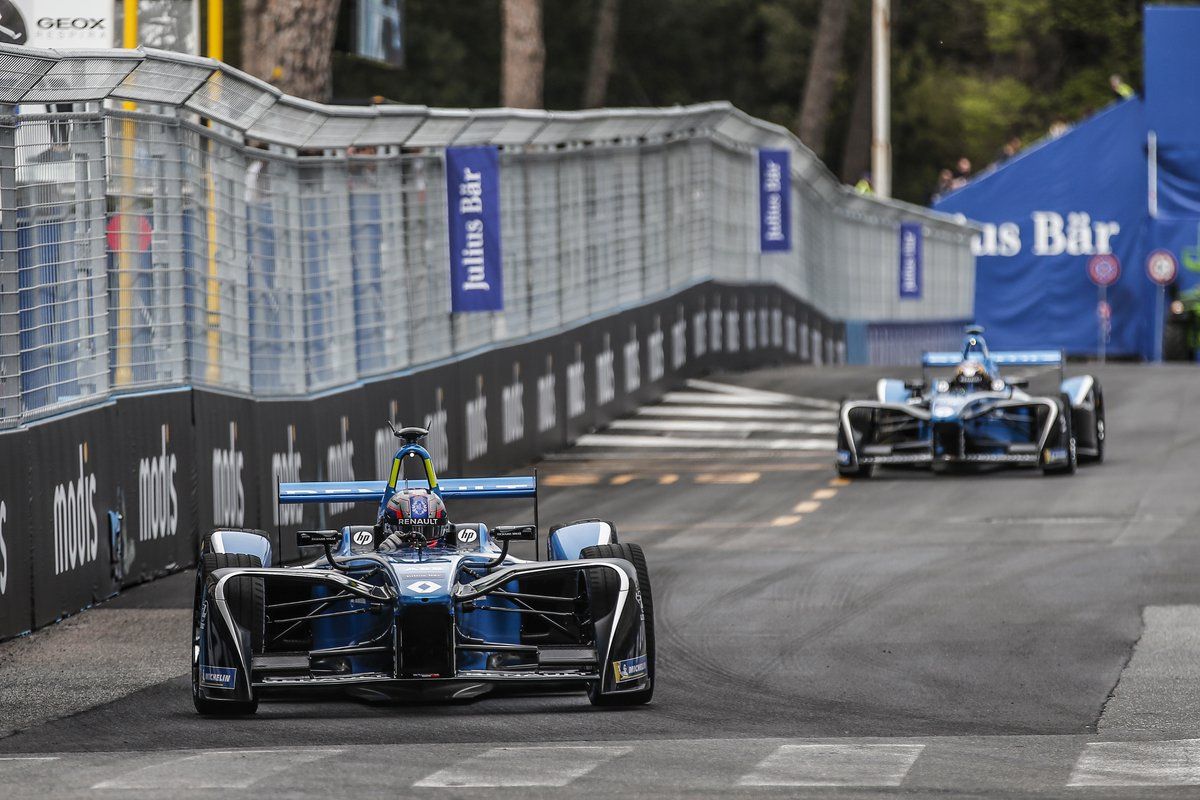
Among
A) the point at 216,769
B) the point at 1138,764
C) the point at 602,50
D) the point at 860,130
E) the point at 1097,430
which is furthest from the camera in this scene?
the point at 860,130

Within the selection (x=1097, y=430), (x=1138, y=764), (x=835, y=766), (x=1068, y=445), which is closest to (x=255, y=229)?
(x=1068, y=445)

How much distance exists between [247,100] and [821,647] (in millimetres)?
6076

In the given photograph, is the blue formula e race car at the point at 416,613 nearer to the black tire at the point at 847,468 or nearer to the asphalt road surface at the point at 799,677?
the asphalt road surface at the point at 799,677

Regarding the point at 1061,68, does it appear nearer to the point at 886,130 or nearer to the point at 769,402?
the point at 886,130

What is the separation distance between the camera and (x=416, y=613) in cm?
988

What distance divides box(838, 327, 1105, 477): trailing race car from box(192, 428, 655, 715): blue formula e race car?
10299 millimetres

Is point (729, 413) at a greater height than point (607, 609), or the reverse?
point (607, 609)

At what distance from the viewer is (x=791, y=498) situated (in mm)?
19859

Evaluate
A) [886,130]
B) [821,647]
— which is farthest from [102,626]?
[886,130]

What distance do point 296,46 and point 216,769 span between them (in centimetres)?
1401

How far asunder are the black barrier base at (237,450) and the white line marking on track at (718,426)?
0.35m

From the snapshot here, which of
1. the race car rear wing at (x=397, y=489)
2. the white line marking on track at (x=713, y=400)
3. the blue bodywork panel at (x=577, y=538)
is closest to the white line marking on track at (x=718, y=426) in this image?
the white line marking on track at (x=713, y=400)

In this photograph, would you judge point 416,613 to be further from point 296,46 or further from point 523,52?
point 523,52

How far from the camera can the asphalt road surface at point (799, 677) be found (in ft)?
26.9
